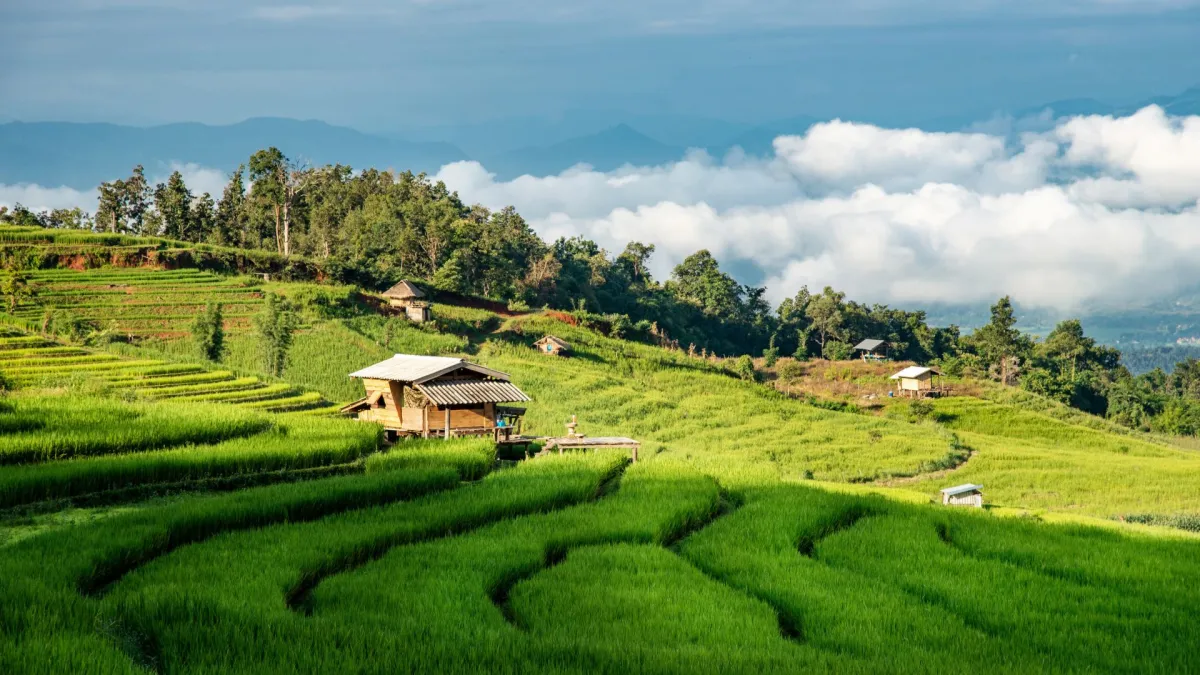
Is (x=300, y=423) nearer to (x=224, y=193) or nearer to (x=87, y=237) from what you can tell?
(x=87, y=237)

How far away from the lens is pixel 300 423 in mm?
20500

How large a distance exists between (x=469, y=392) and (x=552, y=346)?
2749cm

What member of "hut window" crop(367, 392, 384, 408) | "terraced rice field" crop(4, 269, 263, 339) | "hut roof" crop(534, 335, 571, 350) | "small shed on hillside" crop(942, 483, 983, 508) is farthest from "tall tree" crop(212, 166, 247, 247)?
"small shed on hillside" crop(942, 483, 983, 508)

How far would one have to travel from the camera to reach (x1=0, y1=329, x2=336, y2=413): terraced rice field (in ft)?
87.1

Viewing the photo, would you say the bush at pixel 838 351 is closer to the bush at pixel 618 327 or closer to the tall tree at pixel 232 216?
the bush at pixel 618 327

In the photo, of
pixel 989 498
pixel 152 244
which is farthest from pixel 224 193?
pixel 989 498

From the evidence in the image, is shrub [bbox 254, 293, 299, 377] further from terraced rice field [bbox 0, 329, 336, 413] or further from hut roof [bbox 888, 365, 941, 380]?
hut roof [bbox 888, 365, 941, 380]

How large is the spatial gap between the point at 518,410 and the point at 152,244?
34.8m

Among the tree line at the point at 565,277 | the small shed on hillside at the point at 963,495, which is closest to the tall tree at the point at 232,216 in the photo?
the tree line at the point at 565,277

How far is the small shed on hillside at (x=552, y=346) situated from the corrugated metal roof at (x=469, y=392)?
1050 inches

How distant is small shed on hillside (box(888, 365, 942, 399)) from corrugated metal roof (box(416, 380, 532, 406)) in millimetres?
37905

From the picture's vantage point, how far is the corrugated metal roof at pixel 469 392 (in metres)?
23.2

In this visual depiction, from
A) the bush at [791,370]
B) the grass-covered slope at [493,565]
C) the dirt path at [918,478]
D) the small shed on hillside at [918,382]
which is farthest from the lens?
the bush at [791,370]

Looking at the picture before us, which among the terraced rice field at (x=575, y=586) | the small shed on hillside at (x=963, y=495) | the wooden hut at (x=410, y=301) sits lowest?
the small shed on hillside at (x=963, y=495)
